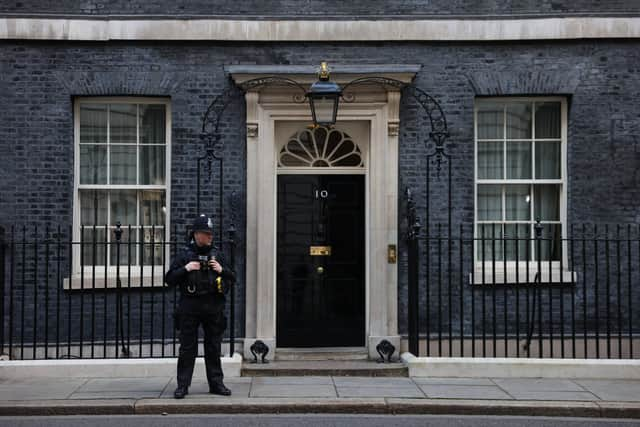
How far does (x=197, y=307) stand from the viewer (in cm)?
794

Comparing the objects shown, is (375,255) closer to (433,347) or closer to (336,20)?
(433,347)

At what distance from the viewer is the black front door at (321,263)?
10438mm

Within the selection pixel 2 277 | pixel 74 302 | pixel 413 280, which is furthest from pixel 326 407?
pixel 2 277

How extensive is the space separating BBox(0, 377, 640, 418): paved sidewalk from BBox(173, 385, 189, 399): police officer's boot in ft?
0.19

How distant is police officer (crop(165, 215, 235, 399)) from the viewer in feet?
25.8

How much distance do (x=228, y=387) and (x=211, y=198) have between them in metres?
2.72

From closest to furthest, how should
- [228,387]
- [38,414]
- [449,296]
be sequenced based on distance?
[38,414] → [228,387] → [449,296]

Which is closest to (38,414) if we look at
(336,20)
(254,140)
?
(254,140)

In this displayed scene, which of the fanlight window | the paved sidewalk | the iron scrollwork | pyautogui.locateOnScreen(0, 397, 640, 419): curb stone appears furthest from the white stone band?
pyautogui.locateOnScreen(0, 397, 640, 419): curb stone

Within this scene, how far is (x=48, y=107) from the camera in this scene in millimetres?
10203

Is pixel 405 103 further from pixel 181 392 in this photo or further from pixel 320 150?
pixel 181 392

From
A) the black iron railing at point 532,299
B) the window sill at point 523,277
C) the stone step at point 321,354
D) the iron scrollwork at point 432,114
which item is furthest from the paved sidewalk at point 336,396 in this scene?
the iron scrollwork at point 432,114

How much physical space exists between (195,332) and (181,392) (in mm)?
601

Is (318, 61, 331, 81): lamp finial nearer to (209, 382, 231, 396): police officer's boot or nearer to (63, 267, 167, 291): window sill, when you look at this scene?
(63, 267, 167, 291): window sill
